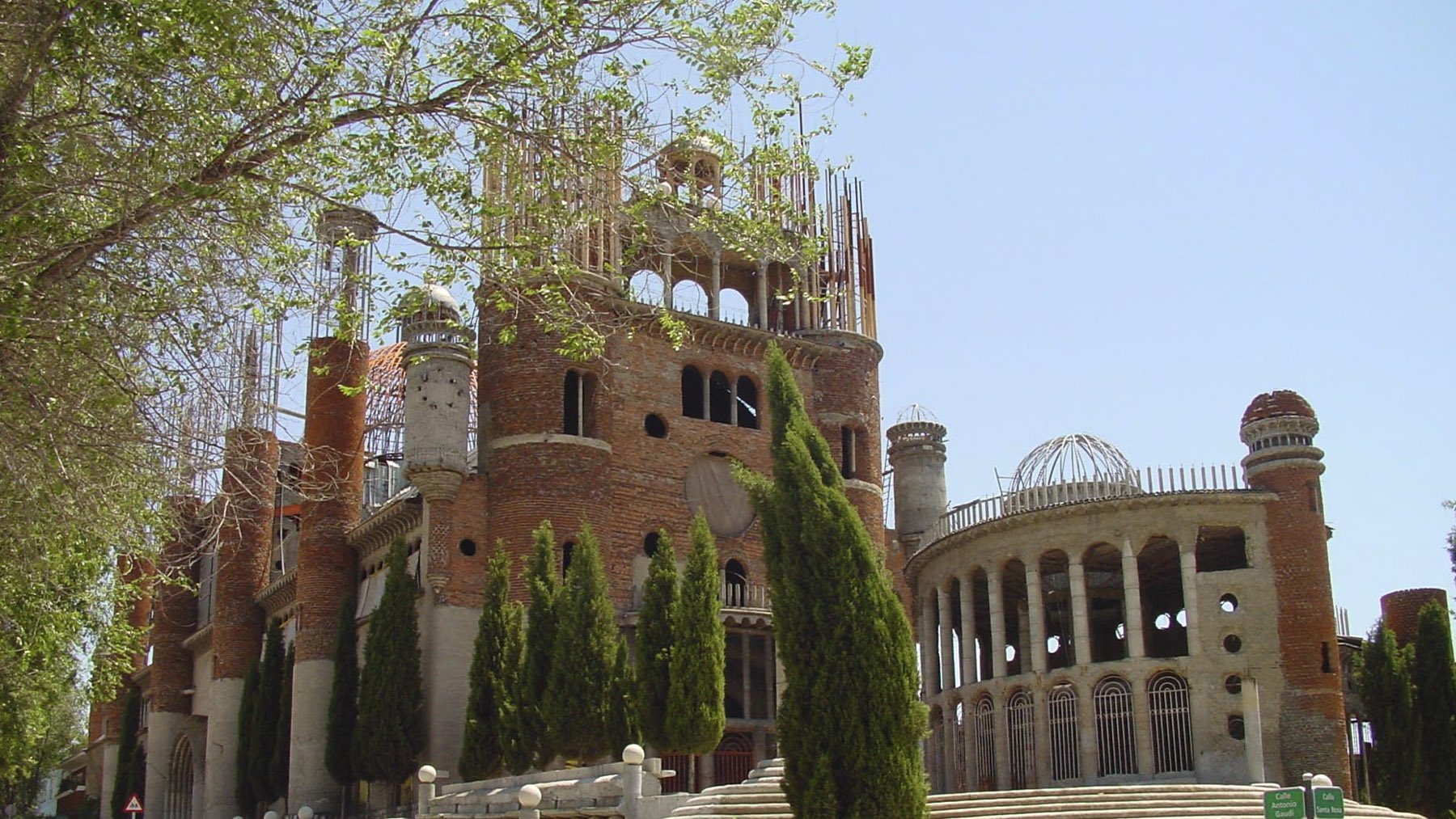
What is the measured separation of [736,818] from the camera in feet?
87.9

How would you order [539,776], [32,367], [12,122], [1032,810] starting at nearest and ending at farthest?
[12,122]
[32,367]
[1032,810]
[539,776]

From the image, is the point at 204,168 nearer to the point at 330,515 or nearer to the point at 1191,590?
the point at 1191,590

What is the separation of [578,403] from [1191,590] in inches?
651

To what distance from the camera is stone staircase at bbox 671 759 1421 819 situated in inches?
1021

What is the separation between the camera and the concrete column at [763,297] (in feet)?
151

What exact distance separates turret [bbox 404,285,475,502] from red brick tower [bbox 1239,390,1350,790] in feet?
59.3

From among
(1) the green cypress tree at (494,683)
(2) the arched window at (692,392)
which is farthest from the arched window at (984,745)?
(2) the arched window at (692,392)

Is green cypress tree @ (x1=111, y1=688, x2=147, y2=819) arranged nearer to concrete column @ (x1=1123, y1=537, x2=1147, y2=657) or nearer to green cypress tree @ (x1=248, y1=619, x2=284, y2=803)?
green cypress tree @ (x1=248, y1=619, x2=284, y2=803)

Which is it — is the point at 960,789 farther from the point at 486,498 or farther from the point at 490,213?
the point at 490,213

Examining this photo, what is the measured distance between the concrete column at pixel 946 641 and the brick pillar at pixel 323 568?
15.7m

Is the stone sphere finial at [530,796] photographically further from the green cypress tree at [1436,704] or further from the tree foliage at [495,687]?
the green cypress tree at [1436,704]

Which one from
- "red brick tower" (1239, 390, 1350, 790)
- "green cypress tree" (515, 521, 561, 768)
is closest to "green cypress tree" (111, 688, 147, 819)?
"green cypress tree" (515, 521, 561, 768)

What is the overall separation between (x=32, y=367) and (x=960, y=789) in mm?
25492

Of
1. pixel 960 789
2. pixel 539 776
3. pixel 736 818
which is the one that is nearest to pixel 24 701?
pixel 539 776
